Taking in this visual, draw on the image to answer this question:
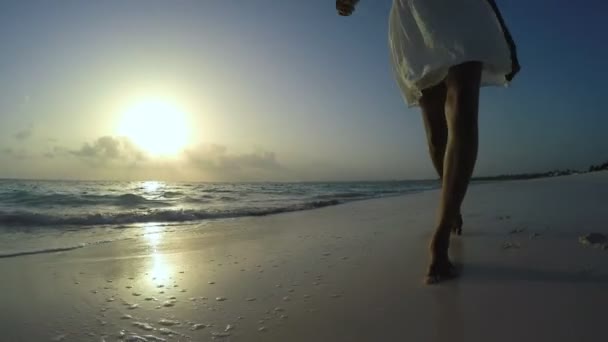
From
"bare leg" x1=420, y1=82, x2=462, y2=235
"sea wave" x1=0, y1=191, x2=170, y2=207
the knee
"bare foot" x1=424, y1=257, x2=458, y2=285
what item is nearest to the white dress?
"bare leg" x1=420, y1=82, x2=462, y2=235

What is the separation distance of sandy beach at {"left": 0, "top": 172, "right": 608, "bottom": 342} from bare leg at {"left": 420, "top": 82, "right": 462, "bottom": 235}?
51 centimetres

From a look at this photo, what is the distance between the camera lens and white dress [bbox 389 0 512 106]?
161cm

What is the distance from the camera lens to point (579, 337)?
0.93 m

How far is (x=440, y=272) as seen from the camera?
1498 millimetres

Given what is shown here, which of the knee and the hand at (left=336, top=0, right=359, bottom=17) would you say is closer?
the hand at (left=336, top=0, right=359, bottom=17)

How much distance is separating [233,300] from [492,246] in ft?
4.22

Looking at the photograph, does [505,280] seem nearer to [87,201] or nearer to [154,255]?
[154,255]

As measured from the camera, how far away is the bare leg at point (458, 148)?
155 centimetres

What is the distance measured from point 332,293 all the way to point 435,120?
4.04ft

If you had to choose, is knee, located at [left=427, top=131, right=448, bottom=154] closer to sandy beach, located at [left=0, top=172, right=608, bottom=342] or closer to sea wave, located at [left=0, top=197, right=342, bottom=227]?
sandy beach, located at [left=0, top=172, right=608, bottom=342]

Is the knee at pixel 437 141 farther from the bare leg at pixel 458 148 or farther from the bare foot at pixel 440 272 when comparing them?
the bare foot at pixel 440 272

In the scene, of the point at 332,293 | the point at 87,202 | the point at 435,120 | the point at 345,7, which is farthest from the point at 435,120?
the point at 87,202

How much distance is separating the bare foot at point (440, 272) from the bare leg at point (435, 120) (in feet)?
2.14

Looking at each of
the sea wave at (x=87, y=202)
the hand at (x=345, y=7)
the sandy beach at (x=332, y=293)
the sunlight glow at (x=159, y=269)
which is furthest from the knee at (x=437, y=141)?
the sea wave at (x=87, y=202)
